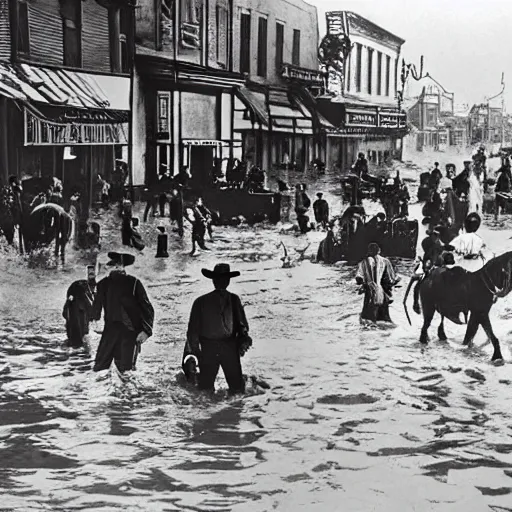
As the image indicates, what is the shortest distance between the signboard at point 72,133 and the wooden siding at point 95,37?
0.34 metres

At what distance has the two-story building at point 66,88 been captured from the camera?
4.84 meters

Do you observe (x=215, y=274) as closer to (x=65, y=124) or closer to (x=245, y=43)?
(x=65, y=124)

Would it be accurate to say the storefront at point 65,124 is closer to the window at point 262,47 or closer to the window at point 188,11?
the window at point 188,11

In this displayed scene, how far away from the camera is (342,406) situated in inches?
175

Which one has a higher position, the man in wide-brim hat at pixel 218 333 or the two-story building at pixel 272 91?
the two-story building at pixel 272 91

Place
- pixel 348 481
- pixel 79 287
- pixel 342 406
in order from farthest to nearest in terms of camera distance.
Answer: pixel 79 287 < pixel 342 406 < pixel 348 481

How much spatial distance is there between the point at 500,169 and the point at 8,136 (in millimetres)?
2823

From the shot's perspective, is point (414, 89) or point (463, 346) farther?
point (414, 89)

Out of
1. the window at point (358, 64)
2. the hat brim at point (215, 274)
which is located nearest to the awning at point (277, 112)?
the window at point (358, 64)

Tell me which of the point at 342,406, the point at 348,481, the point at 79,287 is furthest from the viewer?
the point at 79,287

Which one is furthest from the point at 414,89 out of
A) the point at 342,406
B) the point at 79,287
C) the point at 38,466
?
the point at 38,466

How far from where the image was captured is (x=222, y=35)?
504 cm

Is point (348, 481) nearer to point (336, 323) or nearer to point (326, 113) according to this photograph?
point (336, 323)

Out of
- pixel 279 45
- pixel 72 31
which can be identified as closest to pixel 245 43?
pixel 279 45
